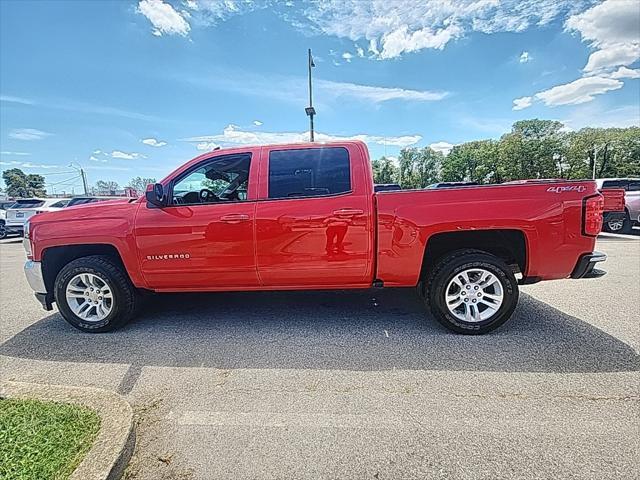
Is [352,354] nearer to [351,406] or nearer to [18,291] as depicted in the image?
[351,406]

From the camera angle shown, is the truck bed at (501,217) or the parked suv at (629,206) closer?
the truck bed at (501,217)

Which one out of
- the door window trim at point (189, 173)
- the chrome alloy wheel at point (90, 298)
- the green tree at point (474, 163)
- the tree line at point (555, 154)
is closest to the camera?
the door window trim at point (189, 173)

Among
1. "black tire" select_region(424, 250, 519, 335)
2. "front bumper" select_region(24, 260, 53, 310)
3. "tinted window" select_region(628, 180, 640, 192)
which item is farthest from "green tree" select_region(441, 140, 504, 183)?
"front bumper" select_region(24, 260, 53, 310)

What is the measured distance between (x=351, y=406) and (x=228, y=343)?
1613mm

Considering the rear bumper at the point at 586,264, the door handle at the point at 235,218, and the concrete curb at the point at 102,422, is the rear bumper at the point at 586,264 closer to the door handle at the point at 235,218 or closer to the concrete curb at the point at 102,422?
the door handle at the point at 235,218

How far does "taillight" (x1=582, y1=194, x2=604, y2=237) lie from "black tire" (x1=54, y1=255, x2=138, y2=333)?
15.5 ft

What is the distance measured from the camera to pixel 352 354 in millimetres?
3549

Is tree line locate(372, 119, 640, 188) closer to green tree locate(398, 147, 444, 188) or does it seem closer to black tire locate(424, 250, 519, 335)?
green tree locate(398, 147, 444, 188)

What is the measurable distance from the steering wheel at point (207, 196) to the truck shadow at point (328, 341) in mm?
1416

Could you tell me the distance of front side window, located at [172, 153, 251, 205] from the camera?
4.06 meters

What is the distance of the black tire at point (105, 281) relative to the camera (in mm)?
4164

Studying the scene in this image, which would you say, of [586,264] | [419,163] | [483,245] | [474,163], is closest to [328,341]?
[483,245]

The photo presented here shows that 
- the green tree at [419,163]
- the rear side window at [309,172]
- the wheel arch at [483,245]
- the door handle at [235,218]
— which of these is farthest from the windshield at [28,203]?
the green tree at [419,163]

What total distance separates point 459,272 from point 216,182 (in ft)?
8.88
